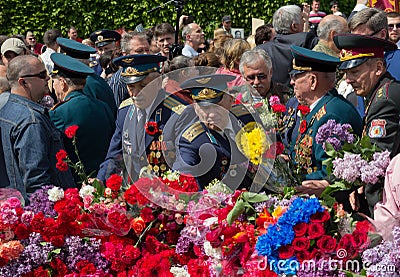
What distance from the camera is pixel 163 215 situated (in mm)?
4062

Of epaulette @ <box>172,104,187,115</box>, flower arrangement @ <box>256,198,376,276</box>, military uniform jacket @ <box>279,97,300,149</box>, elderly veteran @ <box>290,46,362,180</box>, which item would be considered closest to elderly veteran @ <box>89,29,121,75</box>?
epaulette @ <box>172,104,187,115</box>

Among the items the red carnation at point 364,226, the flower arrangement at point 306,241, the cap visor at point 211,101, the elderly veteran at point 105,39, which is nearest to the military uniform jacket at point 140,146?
the cap visor at point 211,101

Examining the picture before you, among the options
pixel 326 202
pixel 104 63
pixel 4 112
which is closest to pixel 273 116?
pixel 326 202

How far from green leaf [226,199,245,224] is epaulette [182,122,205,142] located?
114cm

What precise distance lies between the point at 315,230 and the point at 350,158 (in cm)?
69

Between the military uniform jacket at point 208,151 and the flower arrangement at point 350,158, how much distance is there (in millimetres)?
539

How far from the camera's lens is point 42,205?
13.9 feet

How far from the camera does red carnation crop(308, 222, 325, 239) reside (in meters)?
3.31

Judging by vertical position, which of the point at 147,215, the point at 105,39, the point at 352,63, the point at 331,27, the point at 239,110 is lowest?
the point at 105,39

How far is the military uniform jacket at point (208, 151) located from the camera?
14.9ft

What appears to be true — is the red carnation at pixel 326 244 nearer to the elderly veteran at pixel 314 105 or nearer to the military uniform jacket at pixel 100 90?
the elderly veteran at pixel 314 105

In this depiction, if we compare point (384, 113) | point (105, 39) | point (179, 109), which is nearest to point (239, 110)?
point (179, 109)

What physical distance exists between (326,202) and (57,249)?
1.41 meters

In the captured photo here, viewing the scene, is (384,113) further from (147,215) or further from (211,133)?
(147,215)
